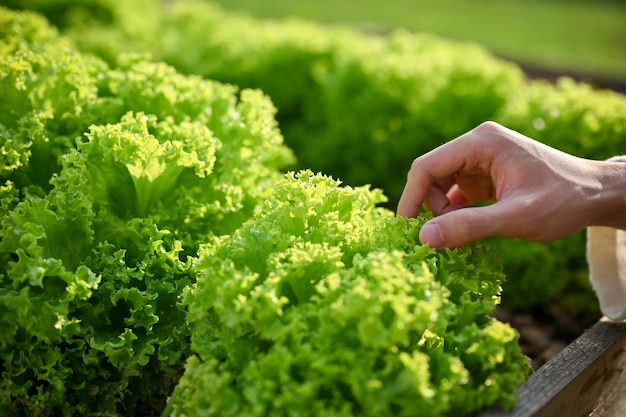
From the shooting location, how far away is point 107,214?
9.22ft

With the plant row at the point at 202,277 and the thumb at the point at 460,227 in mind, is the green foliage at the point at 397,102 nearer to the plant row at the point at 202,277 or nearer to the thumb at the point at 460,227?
the plant row at the point at 202,277

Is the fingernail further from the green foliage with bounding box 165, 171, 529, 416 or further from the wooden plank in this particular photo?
the wooden plank

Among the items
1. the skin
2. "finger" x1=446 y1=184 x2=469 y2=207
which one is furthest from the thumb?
"finger" x1=446 y1=184 x2=469 y2=207

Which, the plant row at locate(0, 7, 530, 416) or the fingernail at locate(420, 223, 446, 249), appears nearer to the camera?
the plant row at locate(0, 7, 530, 416)

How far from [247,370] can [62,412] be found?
91cm

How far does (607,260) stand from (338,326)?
1.71 m

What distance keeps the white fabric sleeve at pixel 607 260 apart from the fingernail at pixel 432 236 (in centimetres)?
110

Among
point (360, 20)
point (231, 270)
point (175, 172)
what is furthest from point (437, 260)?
point (360, 20)

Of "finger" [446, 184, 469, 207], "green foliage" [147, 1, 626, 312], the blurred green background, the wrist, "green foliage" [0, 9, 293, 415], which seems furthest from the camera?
the blurred green background

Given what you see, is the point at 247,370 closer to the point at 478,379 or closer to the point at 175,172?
the point at 478,379

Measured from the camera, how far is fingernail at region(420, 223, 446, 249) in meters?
2.44

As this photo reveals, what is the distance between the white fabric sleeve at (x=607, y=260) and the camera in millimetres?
3129

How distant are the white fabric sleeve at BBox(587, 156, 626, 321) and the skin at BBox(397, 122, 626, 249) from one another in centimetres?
35

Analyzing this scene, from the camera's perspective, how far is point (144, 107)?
3330 mm
